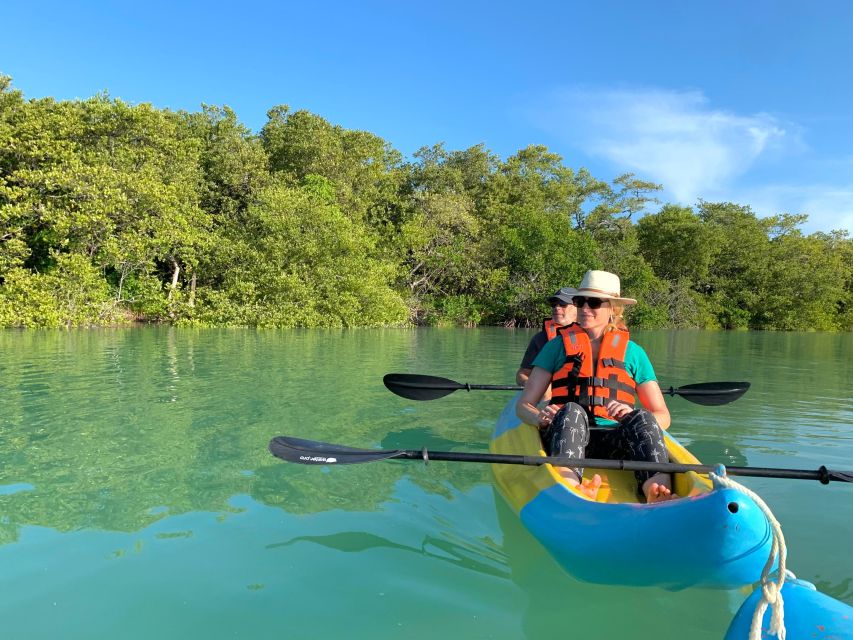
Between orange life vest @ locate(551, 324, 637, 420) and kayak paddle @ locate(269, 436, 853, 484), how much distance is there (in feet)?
1.92

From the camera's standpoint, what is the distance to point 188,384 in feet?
23.2

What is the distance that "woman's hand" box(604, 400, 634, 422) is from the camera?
3.02 meters

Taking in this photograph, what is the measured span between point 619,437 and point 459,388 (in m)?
2.52

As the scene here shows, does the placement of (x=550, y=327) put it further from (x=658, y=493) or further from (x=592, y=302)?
(x=658, y=493)

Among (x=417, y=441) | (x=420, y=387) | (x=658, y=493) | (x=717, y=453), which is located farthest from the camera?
(x=420, y=387)

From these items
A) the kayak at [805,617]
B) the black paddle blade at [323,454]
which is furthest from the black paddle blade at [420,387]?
the kayak at [805,617]

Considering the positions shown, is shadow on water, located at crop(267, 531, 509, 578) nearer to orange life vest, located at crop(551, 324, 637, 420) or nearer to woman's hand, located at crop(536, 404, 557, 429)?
woman's hand, located at crop(536, 404, 557, 429)

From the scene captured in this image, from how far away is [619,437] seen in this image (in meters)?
2.96

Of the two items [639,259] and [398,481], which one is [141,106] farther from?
[639,259]

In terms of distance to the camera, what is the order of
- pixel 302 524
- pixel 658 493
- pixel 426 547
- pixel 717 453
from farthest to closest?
pixel 717 453
pixel 302 524
pixel 426 547
pixel 658 493

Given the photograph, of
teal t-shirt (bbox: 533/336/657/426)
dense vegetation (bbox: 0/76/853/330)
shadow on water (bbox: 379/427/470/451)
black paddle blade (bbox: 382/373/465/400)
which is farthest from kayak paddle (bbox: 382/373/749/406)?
dense vegetation (bbox: 0/76/853/330)

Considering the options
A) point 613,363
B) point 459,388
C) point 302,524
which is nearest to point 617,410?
point 613,363

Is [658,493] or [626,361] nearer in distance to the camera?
[658,493]

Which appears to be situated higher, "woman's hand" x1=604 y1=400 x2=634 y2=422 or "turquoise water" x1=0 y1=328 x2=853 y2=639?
"woman's hand" x1=604 y1=400 x2=634 y2=422
